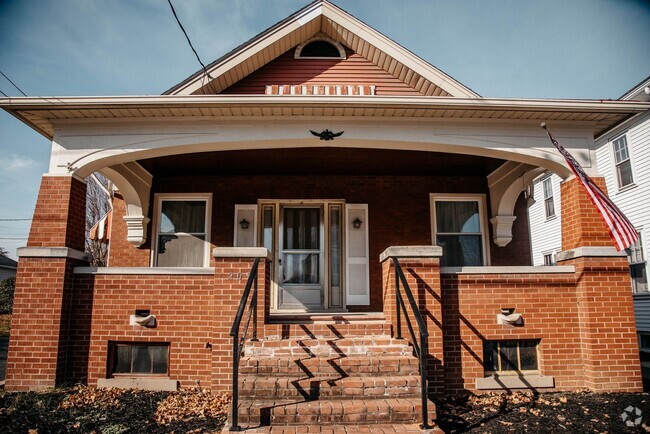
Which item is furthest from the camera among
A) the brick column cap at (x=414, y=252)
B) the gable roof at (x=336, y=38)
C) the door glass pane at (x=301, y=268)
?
the door glass pane at (x=301, y=268)

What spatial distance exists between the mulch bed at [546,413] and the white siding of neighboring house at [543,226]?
12.8 m

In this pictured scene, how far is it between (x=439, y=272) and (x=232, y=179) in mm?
4662

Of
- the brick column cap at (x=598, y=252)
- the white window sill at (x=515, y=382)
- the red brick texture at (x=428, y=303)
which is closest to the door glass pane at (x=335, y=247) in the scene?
the red brick texture at (x=428, y=303)

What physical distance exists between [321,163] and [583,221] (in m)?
4.27

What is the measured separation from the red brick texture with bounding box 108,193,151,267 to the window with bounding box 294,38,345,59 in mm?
4629

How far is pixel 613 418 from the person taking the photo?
467 centimetres

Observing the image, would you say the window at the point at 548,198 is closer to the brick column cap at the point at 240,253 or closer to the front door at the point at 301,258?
the front door at the point at 301,258

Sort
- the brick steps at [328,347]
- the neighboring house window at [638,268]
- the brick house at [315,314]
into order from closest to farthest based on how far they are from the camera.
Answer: the brick steps at [328,347]
the brick house at [315,314]
the neighboring house window at [638,268]

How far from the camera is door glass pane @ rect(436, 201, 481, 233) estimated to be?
344 inches

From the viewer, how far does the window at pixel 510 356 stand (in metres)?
5.90

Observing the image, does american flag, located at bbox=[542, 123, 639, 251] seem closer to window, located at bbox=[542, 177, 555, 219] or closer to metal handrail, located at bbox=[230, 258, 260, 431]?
metal handrail, located at bbox=[230, 258, 260, 431]

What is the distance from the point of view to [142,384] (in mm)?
5797

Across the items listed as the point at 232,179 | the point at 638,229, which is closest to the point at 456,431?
the point at 232,179

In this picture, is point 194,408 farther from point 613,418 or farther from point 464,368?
point 613,418
